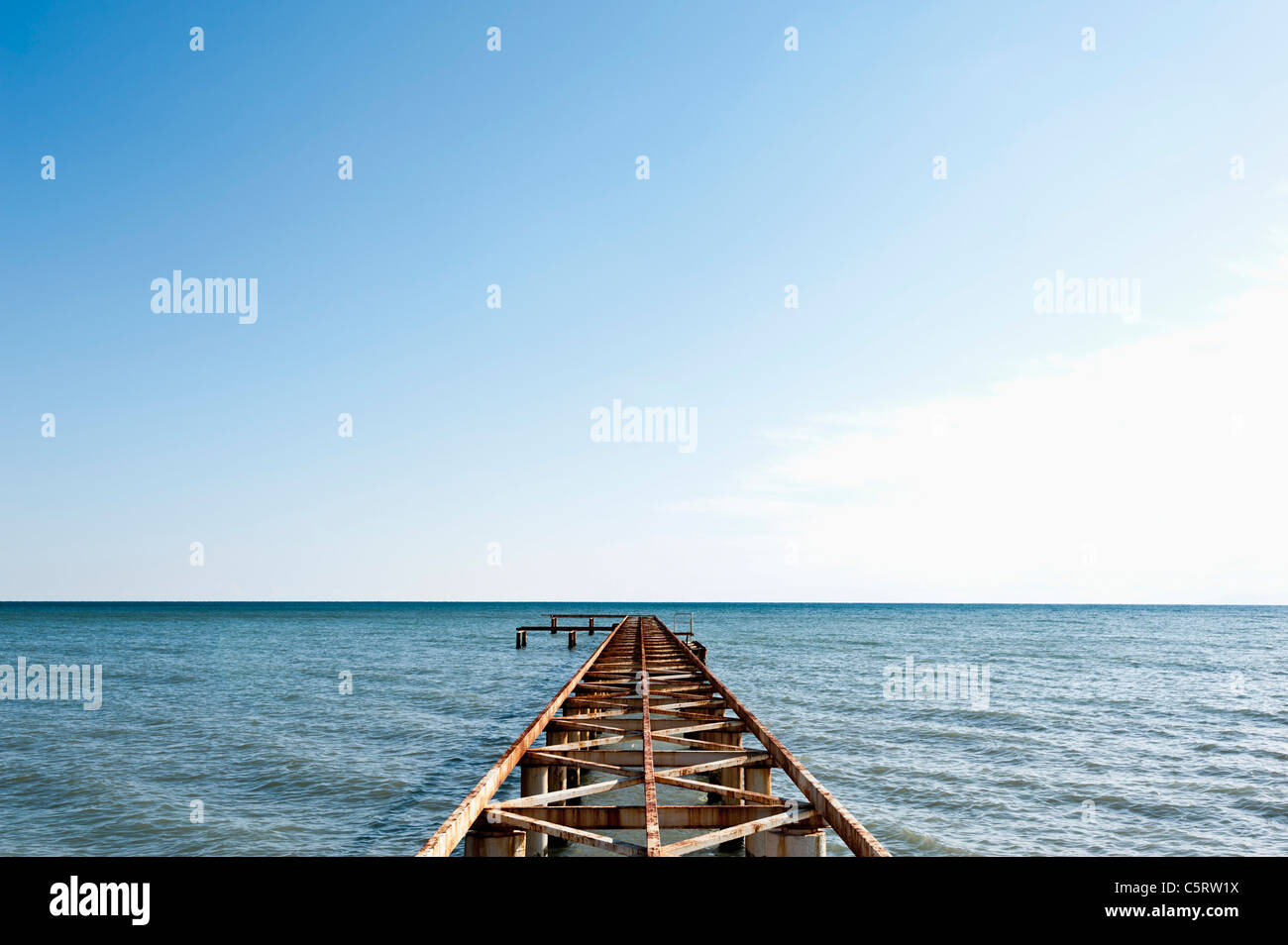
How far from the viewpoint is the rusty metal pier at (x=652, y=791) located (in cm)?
602

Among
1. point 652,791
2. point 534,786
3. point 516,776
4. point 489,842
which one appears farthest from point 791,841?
point 516,776

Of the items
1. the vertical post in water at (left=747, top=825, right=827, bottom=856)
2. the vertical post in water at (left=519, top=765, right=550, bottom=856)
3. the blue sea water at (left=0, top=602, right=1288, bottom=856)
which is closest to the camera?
the vertical post in water at (left=747, top=825, right=827, bottom=856)

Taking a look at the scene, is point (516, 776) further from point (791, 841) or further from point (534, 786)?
point (791, 841)

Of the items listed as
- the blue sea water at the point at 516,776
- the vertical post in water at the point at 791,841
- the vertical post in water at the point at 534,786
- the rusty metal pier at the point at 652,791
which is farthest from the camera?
the blue sea water at the point at 516,776

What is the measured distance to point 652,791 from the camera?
A: 6.61m

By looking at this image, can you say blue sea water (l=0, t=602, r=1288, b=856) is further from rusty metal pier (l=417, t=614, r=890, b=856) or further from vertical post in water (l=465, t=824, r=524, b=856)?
vertical post in water (l=465, t=824, r=524, b=856)

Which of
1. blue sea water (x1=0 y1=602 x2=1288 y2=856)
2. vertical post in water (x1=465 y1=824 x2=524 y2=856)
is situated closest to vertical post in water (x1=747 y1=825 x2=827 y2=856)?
vertical post in water (x1=465 y1=824 x2=524 y2=856)

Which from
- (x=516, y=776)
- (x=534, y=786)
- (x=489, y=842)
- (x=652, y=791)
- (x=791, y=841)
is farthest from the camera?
(x=516, y=776)

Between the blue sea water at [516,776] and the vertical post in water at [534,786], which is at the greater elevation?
the vertical post in water at [534,786]

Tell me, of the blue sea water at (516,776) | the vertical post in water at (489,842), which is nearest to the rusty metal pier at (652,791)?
the vertical post in water at (489,842)

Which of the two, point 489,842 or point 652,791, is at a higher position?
point 652,791

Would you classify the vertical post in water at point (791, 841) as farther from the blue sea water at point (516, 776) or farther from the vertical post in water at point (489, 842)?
the blue sea water at point (516, 776)

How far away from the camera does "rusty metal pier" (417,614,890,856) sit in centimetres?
602
